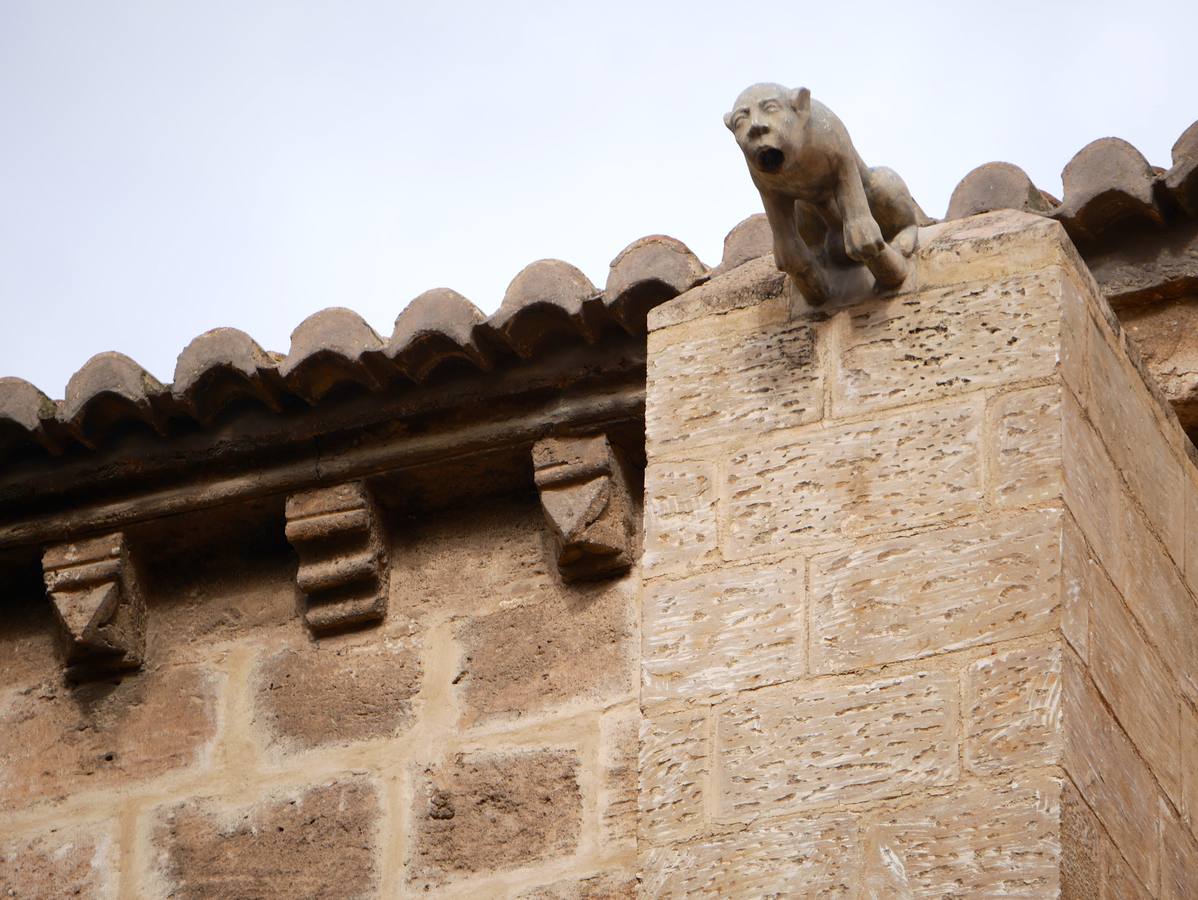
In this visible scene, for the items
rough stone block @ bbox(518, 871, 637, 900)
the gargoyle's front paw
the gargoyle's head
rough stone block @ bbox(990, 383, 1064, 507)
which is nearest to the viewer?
rough stone block @ bbox(990, 383, 1064, 507)

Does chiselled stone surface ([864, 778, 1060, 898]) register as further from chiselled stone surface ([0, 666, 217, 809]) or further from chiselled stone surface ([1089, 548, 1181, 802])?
chiselled stone surface ([0, 666, 217, 809])

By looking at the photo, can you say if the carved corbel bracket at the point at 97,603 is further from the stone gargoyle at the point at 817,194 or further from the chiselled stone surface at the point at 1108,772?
the chiselled stone surface at the point at 1108,772

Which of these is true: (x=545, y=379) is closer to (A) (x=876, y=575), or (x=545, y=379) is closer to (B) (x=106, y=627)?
(B) (x=106, y=627)

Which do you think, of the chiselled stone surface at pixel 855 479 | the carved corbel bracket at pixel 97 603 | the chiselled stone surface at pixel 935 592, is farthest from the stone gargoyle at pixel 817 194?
the carved corbel bracket at pixel 97 603

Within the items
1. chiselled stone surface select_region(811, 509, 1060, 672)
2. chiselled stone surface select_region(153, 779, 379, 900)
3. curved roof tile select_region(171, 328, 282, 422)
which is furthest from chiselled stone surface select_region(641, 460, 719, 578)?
curved roof tile select_region(171, 328, 282, 422)

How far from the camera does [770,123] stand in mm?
3873

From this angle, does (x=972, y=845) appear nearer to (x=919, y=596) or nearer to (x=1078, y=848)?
(x=1078, y=848)

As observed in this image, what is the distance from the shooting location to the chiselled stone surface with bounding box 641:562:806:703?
12.4 feet

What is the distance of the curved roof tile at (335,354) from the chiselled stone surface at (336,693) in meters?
0.55

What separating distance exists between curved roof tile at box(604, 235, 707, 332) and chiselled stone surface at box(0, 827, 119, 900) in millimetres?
A: 1531

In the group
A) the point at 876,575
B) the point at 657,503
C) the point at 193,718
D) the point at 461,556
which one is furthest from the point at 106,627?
the point at 876,575

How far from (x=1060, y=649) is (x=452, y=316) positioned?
6.16 ft

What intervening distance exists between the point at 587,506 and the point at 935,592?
1351 millimetres

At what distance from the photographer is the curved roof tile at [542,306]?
500cm
